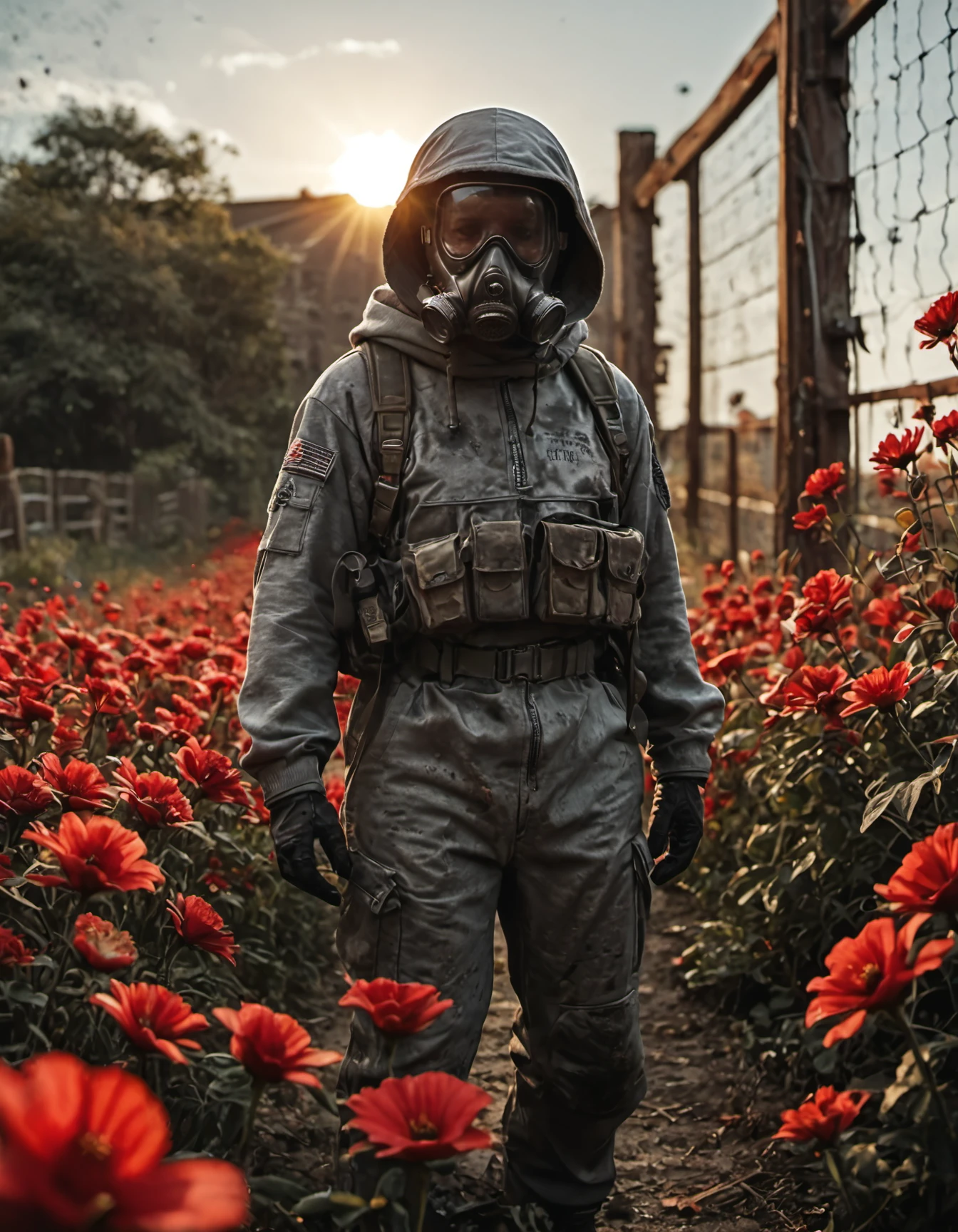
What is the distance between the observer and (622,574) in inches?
85.7

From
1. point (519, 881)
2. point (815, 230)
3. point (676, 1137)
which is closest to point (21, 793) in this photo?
point (519, 881)

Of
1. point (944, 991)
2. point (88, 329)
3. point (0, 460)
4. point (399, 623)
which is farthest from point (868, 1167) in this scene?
point (88, 329)

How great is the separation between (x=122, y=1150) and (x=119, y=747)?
246 centimetres

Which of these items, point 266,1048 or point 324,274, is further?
point 324,274

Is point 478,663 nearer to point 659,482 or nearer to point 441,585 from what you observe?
point 441,585

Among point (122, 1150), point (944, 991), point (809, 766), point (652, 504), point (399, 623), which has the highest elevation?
point (652, 504)

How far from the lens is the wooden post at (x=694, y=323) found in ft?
24.8

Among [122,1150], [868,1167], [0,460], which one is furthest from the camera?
[0,460]

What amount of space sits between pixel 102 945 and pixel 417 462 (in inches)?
42.8

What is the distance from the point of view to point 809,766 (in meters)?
2.76

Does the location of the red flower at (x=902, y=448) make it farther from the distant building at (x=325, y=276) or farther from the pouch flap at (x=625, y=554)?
the distant building at (x=325, y=276)

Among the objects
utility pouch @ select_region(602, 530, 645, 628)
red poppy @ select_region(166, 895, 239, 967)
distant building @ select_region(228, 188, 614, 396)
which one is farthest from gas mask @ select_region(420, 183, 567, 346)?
distant building @ select_region(228, 188, 614, 396)

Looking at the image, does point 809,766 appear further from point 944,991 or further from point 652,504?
point 652,504

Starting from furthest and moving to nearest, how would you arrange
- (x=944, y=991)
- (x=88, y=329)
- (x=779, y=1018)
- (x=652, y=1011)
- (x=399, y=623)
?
(x=88, y=329)
(x=652, y=1011)
(x=779, y=1018)
(x=944, y=991)
(x=399, y=623)
